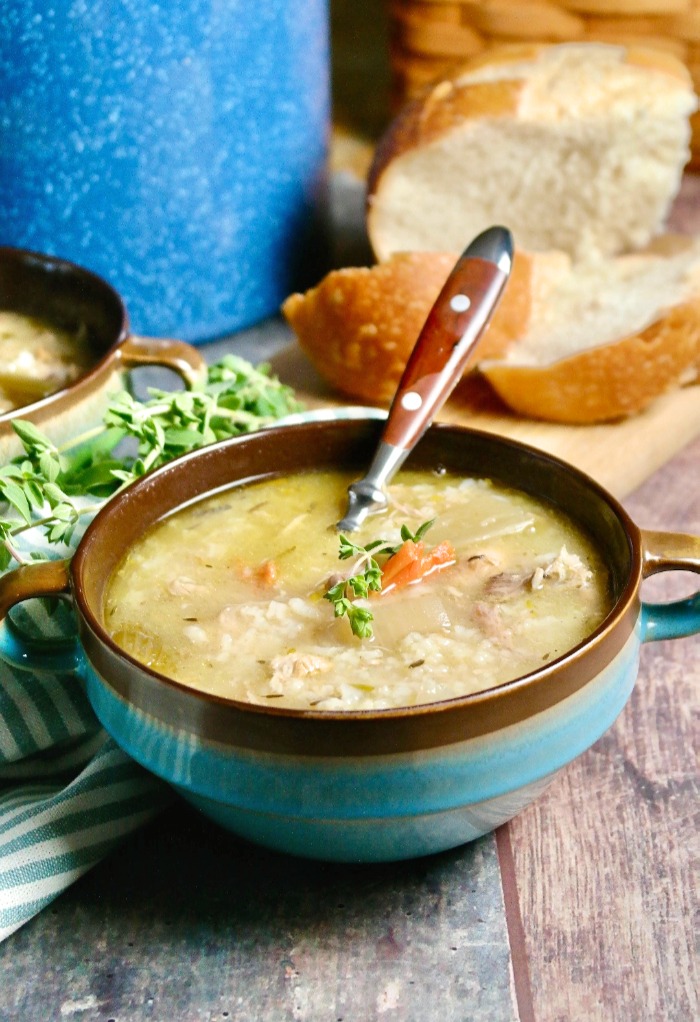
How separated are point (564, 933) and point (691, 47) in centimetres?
284

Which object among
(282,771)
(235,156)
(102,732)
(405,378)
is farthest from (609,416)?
(282,771)

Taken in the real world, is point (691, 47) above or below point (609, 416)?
above

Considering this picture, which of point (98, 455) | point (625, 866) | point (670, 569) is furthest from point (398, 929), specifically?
point (98, 455)

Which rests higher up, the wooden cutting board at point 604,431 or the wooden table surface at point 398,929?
the wooden table surface at point 398,929

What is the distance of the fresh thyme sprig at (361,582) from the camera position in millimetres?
1453

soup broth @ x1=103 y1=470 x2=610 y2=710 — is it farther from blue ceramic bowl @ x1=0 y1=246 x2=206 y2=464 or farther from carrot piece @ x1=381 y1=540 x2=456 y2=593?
blue ceramic bowl @ x1=0 y1=246 x2=206 y2=464

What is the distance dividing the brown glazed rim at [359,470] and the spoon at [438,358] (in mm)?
52

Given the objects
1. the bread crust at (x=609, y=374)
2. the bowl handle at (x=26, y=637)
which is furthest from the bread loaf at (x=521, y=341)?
the bowl handle at (x=26, y=637)

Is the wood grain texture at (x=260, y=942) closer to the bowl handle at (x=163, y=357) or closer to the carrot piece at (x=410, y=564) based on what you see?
the carrot piece at (x=410, y=564)

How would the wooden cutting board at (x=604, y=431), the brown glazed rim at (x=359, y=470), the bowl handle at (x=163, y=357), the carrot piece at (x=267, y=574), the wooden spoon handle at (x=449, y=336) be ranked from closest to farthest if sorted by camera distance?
1. the brown glazed rim at (x=359, y=470)
2. the carrot piece at (x=267, y=574)
3. the wooden spoon handle at (x=449, y=336)
4. the bowl handle at (x=163, y=357)
5. the wooden cutting board at (x=604, y=431)

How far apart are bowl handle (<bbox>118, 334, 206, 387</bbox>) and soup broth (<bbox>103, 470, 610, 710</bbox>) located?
1.14 feet

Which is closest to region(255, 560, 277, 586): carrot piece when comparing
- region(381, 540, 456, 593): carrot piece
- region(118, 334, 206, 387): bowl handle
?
region(381, 540, 456, 593): carrot piece

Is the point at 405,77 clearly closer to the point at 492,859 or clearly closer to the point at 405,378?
the point at 405,378

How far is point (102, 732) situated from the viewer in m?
1.79
